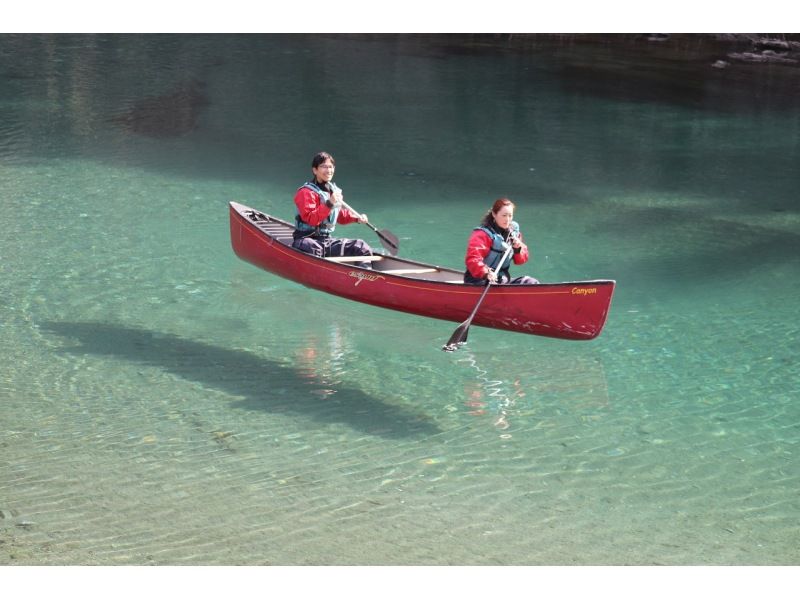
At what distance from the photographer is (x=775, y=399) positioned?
9.09m

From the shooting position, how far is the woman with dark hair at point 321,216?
34.4 feet

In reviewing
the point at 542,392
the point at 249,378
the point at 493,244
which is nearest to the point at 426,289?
the point at 493,244

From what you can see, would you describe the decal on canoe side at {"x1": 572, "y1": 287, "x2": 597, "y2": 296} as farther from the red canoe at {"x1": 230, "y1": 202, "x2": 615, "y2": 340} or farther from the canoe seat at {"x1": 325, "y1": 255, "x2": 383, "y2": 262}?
the canoe seat at {"x1": 325, "y1": 255, "x2": 383, "y2": 262}

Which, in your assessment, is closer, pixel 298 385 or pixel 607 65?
pixel 298 385

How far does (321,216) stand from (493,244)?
6.62 feet

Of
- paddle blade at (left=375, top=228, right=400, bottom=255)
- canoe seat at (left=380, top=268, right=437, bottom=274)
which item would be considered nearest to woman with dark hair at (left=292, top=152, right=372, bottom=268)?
canoe seat at (left=380, top=268, right=437, bottom=274)

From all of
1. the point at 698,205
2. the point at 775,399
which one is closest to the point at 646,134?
the point at 698,205

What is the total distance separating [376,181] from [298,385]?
6.87 meters

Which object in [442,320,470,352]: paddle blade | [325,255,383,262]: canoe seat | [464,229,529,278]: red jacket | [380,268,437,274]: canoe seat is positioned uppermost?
[464,229,529,278]: red jacket

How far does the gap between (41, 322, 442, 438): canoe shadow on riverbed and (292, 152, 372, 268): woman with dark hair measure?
149 centimetres

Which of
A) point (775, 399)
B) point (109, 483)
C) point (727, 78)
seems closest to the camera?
point (109, 483)

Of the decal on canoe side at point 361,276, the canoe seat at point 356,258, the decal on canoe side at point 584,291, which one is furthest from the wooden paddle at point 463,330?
the canoe seat at point 356,258

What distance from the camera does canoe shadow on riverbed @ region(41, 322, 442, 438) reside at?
8.54 metres

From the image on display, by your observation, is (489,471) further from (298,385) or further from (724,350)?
(724,350)
